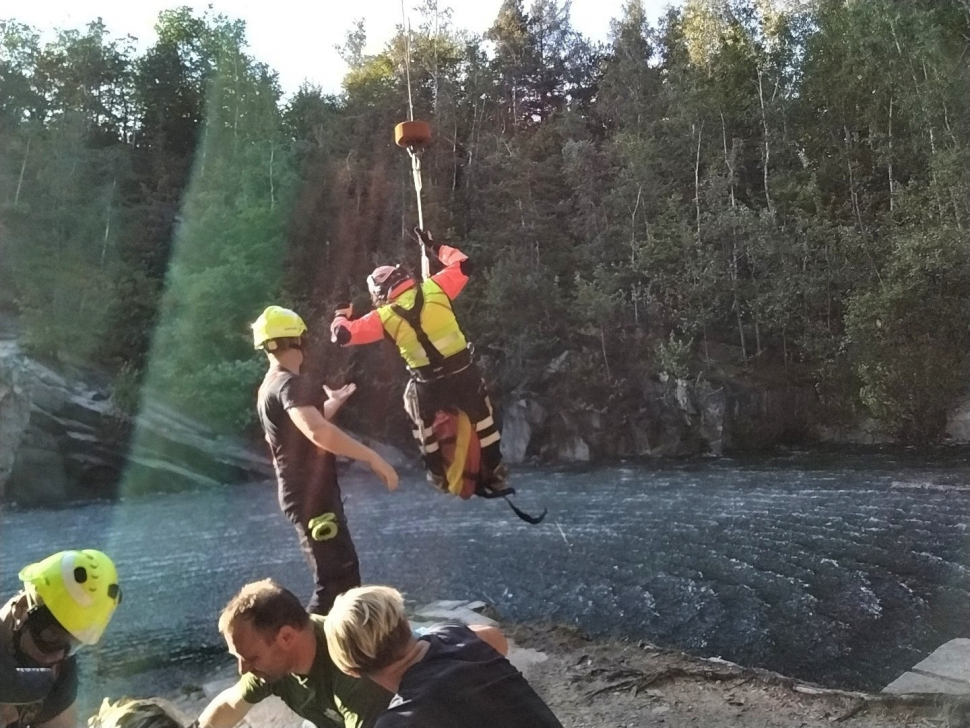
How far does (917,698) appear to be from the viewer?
221 centimetres

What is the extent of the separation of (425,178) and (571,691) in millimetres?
1789

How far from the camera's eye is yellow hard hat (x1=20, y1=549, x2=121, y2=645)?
174 centimetres

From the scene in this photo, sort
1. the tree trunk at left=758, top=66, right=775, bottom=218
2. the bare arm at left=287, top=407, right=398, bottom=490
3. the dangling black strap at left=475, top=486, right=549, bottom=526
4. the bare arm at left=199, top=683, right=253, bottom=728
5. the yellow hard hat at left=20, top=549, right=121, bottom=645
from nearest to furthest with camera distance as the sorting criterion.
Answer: the bare arm at left=199, top=683, right=253, bottom=728 → the yellow hard hat at left=20, top=549, right=121, bottom=645 → the bare arm at left=287, top=407, right=398, bottom=490 → the dangling black strap at left=475, top=486, right=549, bottom=526 → the tree trunk at left=758, top=66, right=775, bottom=218

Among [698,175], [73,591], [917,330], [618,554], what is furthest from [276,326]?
[917,330]

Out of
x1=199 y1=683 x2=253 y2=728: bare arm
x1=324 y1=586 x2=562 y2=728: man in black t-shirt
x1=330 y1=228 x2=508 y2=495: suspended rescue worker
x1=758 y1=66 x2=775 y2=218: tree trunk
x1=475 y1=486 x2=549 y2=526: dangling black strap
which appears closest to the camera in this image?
x1=324 y1=586 x2=562 y2=728: man in black t-shirt

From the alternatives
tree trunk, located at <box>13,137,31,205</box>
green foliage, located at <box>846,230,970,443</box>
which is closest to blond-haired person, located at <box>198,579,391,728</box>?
tree trunk, located at <box>13,137,31,205</box>

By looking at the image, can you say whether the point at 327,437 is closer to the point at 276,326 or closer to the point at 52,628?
the point at 276,326

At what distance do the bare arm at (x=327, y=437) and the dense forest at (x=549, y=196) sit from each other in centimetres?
33

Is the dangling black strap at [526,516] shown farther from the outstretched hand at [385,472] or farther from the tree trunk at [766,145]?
the tree trunk at [766,145]

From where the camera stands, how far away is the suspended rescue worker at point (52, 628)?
1.71 m

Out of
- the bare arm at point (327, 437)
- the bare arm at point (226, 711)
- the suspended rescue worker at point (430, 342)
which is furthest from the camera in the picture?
the suspended rescue worker at point (430, 342)

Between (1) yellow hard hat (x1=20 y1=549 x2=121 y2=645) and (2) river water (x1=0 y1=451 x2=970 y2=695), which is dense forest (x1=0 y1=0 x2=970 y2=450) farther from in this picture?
(1) yellow hard hat (x1=20 y1=549 x2=121 y2=645)

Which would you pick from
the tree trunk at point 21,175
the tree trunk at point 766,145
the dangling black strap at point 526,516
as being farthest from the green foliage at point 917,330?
the tree trunk at point 21,175

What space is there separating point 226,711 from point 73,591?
456 millimetres
